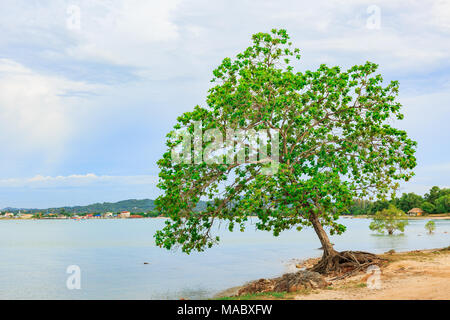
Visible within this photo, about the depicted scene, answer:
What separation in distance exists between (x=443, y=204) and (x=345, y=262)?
12497 cm

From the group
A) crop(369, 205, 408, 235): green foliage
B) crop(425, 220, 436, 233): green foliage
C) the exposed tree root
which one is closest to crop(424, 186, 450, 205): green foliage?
crop(425, 220, 436, 233): green foliage

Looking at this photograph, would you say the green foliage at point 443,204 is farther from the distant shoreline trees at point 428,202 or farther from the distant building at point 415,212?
the distant building at point 415,212

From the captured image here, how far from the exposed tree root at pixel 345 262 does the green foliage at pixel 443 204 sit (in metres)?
120

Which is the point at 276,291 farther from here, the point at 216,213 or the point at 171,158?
the point at 171,158

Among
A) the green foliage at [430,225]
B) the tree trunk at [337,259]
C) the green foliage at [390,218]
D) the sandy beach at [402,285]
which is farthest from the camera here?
the green foliage at [430,225]

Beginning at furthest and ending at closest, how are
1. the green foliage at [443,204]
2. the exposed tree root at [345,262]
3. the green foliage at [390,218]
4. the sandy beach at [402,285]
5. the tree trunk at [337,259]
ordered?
the green foliage at [443,204] < the green foliage at [390,218] < the tree trunk at [337,259] < the exposed tree root at [345,262] < the sandy beach at [402,285]

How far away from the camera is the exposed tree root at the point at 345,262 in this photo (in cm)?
1978

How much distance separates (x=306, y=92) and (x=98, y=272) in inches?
929

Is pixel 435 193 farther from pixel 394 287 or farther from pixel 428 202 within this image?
pixel 394 287

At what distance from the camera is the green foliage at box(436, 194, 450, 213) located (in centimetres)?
12641

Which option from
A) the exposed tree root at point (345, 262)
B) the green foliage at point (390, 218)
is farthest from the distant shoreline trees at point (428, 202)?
the exposed tree root at point (345, 262)

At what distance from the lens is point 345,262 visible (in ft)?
67.0
